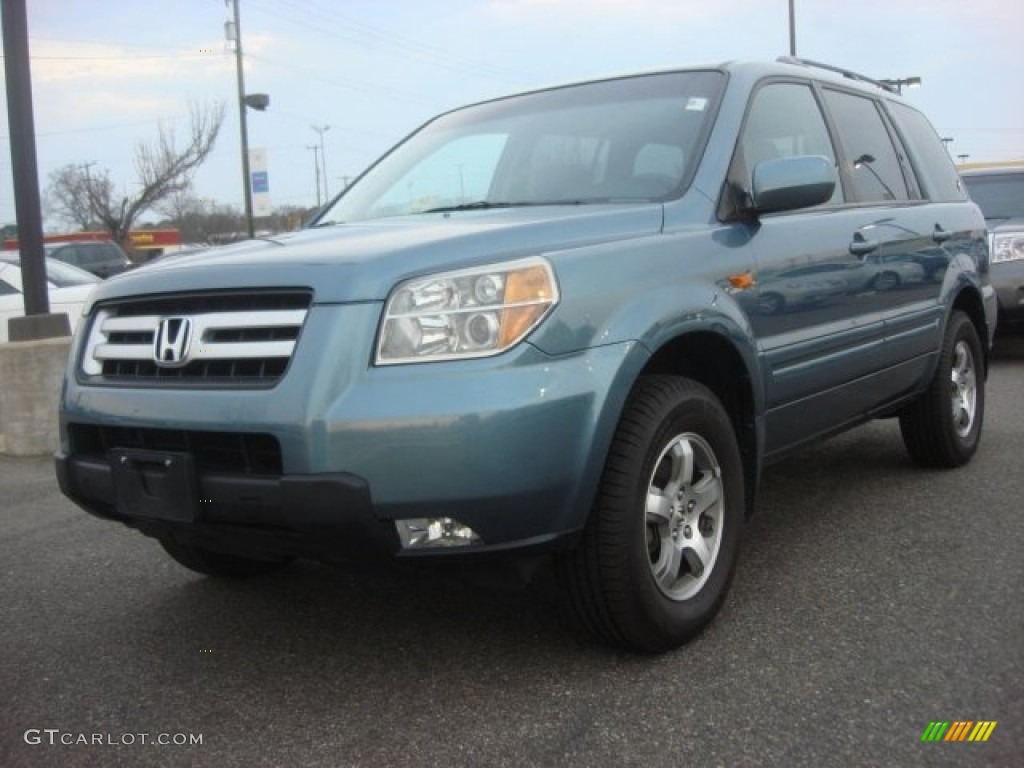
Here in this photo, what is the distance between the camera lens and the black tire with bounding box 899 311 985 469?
468cm

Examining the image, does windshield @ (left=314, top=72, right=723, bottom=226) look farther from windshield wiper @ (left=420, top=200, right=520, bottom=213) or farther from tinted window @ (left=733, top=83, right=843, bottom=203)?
tinted window @ (left=733, top=83, right=843, bottom=203)

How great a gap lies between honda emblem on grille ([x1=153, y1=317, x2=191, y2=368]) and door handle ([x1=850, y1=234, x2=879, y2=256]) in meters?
2.51

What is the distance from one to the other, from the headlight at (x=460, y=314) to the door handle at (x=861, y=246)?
1811mm

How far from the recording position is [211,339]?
2588 millimetres

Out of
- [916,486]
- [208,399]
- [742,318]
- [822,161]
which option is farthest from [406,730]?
[916,486]

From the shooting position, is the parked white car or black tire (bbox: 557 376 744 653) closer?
black tire (bbox: 557 376 744 653)

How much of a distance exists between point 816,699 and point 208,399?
175cm

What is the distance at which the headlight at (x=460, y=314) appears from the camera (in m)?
2.39

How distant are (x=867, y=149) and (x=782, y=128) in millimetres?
820

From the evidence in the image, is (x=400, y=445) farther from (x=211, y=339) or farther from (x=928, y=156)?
(x=928, y=156)

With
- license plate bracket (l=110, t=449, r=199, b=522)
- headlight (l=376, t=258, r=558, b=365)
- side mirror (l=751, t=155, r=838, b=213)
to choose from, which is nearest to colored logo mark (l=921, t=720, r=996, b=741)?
headlight (l=376, t=258, r=558, b=365)

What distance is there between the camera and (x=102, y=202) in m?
48.5

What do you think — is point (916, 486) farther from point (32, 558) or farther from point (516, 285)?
point (32, 558)

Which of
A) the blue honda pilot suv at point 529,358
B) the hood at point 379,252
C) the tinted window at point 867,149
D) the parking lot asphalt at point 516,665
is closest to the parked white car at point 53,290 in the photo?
the parking lot asphalt at point 516,665
